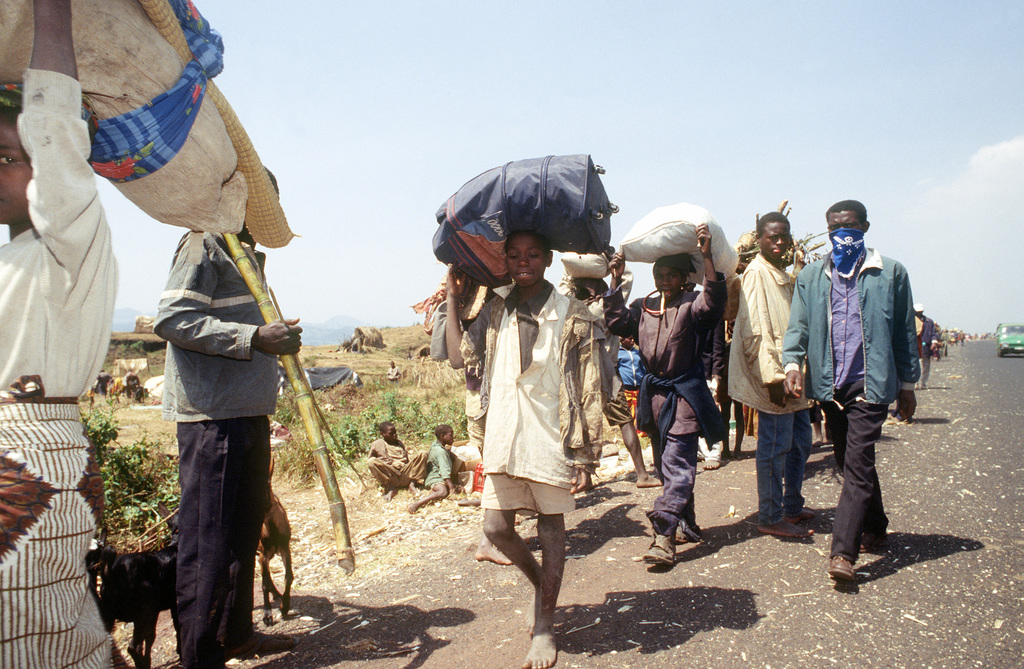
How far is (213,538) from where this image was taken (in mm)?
2996

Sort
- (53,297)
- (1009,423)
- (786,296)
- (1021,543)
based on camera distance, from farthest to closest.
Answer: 1. (1009,423)
2. (786,296)
3. (1021,543)
4. (53,297)

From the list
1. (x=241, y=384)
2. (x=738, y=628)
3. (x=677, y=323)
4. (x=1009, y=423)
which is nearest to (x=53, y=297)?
(x=241, y=384)

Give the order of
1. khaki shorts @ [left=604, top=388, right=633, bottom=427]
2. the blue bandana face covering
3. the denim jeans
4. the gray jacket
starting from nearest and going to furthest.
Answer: the gray jacket
the blue bandana face covering
the denim jeans
khaki shorts @ [left=604, top=388, right=633, bottom=427]

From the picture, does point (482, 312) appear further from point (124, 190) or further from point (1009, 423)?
point (1009, 423)

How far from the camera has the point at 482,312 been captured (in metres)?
3.56

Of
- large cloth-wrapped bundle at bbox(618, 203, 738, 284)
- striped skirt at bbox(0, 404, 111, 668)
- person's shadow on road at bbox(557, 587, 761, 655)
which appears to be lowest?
person's shadow on road at bbox(557, 587, 761, 655)

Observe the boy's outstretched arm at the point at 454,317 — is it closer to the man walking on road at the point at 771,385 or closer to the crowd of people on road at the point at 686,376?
the crowd of people on road at the point at 686,376

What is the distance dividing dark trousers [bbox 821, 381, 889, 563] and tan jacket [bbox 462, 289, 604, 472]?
5.53 feet

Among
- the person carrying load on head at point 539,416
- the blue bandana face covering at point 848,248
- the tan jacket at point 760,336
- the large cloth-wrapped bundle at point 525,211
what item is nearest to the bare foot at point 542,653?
the person carrying load on head at point 539,416

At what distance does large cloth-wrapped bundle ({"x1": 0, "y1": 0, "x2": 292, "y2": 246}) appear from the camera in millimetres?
1751

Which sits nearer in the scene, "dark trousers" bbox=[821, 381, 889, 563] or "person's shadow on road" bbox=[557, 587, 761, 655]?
"person's shadow on road" bbox=[557, 587, 761, 655]

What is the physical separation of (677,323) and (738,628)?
76.6 inches

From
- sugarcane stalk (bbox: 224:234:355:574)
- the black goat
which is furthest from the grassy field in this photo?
the black goat

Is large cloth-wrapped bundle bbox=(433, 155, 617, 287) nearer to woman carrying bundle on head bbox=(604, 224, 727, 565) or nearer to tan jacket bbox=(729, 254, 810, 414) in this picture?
woman carrying bundle on head bbox=(604, 224, 727, 565)
